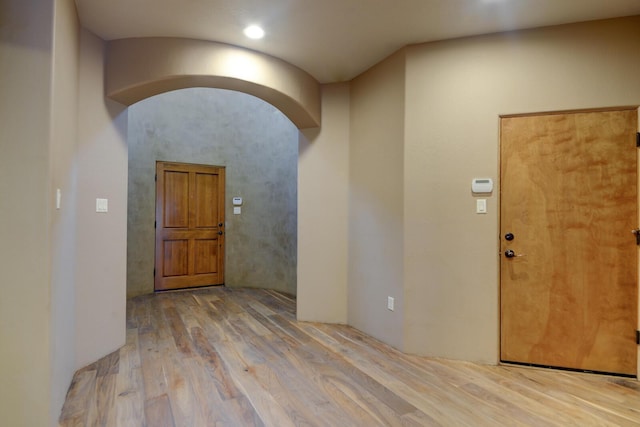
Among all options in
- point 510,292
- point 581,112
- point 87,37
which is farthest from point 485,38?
point 87,37

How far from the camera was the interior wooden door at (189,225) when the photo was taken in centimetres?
513

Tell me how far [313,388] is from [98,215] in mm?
2121

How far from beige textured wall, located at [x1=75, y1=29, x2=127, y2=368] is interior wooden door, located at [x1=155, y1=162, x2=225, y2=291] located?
233cm

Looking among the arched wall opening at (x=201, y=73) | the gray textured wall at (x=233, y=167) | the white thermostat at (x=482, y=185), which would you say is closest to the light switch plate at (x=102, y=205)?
the arched wall opening at (x=201, y=73)

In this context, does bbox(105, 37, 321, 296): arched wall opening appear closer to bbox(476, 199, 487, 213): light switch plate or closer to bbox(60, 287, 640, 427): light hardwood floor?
bbox(476, 199, 487, 213): light switch plate

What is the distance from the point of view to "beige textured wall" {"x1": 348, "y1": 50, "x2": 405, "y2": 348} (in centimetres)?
295

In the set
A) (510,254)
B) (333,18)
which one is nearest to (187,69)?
(333,18)

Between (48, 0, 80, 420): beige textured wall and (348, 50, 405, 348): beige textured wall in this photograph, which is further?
(348, 50, 405, 348): beige textured wall

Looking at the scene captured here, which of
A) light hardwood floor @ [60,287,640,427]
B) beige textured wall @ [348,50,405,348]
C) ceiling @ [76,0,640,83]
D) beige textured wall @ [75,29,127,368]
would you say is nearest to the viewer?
light hardwood floor @ [60,287,640,427]

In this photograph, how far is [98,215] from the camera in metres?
2.68

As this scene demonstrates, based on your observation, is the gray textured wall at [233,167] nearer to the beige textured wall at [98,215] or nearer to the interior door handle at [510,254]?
the beige textured wall at [98,215]

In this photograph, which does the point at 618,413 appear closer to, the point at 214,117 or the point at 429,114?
the point at 429,114

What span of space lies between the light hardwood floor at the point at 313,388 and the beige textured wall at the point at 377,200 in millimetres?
329

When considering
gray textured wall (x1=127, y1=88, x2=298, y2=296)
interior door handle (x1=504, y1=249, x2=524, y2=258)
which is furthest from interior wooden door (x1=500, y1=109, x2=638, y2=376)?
gray textured wall (x1=127, y1=88, x2=298, y2=296)
